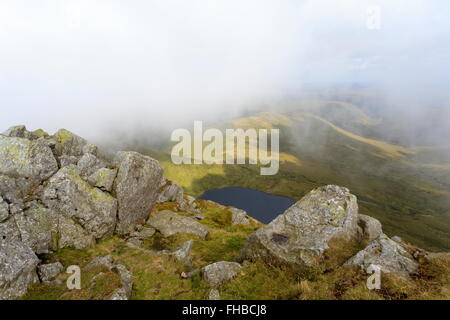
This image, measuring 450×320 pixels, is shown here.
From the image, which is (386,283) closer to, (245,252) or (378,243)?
(378,243)

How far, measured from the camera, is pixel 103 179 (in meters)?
30.7

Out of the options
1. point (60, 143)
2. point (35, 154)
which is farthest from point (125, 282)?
point (60, 143)

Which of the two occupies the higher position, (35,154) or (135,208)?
(35,154)

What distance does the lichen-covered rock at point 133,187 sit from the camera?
3175cm

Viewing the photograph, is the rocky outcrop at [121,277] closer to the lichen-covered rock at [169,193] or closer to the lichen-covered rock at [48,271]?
the lichen-covered rock at [48,271]

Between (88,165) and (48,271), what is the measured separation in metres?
16.1

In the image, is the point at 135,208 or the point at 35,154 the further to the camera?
the point at 135,208

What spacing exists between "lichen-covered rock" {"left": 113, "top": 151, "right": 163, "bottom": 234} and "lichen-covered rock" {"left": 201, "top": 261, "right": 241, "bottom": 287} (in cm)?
1830

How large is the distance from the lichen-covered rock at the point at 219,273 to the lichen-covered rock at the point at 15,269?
12.4 m

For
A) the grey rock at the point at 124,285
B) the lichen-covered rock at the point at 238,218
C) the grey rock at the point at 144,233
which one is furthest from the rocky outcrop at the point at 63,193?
the lichen-covered rock at the point at 238,218

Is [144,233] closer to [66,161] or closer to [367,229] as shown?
[66,161]

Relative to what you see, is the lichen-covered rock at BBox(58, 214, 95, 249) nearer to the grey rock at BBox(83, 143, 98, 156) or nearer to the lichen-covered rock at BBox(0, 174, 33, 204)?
the lichen-covered rock at BBox(0, 174, 33, 204)

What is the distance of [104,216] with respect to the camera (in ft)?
95.1
